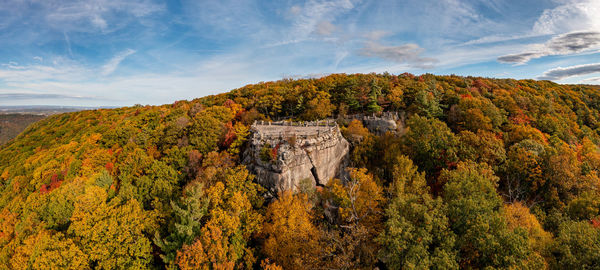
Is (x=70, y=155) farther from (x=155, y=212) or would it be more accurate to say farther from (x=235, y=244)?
(x=235, y=244)

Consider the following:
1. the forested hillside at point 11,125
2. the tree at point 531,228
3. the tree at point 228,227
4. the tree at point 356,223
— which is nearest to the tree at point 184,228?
the tree at point 228,227

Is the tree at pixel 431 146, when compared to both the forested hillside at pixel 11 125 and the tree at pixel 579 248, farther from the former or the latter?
the forested hillside at pixel 11 125

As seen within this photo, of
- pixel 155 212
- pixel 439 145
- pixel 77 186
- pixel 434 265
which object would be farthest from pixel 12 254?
pixel 439 145

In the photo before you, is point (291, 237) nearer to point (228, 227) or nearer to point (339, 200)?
point (228, 227)

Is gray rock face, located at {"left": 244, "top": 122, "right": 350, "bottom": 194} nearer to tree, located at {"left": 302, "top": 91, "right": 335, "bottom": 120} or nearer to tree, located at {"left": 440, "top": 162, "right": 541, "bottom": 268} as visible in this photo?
tree, located at {"left": 302, "top": 91, "right": 335, "bottom": 120}

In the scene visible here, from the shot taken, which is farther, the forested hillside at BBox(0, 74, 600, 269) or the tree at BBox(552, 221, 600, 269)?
the forested hillside at BBox(0, 74, 600, 269)

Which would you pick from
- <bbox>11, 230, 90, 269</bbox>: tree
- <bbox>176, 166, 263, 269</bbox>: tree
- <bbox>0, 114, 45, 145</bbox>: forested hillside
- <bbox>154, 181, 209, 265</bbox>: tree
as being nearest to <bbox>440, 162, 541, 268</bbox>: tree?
<bbox>176, 166, 263, 269</bbox>: tree

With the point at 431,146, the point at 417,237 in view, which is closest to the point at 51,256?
the point at 417,237

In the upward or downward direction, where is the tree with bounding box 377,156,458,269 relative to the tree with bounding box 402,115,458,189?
downward
